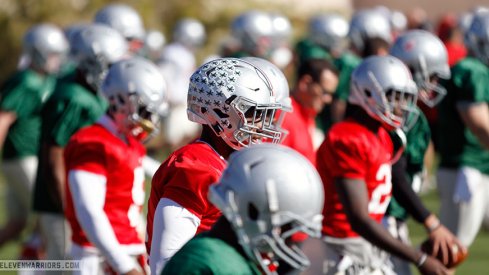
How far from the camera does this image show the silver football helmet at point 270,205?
3371mm

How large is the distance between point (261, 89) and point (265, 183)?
1168mm

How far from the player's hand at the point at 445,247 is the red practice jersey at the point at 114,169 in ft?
4.60

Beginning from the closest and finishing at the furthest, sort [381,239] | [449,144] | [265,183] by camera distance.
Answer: [265,183] < [381,239] < [449,144]

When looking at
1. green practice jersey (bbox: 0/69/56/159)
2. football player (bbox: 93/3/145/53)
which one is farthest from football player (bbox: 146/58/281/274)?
football player (bbox: 93/3/145/53)

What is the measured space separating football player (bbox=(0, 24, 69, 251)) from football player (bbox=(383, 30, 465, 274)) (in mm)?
2777

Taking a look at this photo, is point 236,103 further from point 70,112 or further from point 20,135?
point 20,135

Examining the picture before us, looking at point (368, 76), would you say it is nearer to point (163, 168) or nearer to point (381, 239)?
point (381, 239)

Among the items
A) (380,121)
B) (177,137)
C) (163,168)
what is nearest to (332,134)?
(380,121)

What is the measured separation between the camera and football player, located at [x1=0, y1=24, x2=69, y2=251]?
8.99m

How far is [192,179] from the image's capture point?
434cm

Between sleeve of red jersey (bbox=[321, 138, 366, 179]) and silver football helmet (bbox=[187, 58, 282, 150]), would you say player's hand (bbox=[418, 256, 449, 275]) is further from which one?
silver football helmet (bbox=[187, 58, 282, 150])

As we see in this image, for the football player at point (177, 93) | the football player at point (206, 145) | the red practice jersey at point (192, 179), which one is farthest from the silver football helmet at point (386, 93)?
the football player at point (177, 93)

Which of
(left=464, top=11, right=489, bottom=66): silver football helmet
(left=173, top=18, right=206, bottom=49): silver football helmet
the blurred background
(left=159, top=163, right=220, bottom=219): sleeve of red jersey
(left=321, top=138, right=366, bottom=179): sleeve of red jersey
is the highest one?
(left=159, top=163, right=220, bottom=219): sleeve of red jersey

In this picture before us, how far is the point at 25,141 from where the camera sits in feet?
30.1
